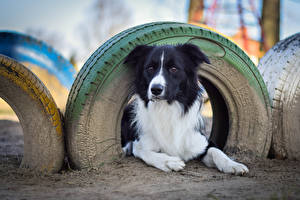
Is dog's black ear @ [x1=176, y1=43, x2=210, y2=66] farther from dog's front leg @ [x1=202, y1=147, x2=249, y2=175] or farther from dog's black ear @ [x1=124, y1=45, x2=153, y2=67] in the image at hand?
dog's front leg @ [x1=202, y1=147, x2=249, y2=175]

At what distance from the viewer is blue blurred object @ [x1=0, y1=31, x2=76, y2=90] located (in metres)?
6.94

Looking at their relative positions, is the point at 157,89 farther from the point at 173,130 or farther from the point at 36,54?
the point at 36,54

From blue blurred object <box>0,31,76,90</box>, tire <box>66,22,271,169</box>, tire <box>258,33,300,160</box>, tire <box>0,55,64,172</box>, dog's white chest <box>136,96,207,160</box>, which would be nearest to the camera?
tire <box>0,55,64,172</box>

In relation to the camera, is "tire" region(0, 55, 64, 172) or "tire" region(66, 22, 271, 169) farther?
"tire" region(66, 22, 271, 169)

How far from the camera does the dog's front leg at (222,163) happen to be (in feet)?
10.3

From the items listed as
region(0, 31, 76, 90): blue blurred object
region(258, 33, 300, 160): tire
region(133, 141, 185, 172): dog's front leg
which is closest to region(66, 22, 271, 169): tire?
region(258, 33, 300, 160): tire

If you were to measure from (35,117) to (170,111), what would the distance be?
5.01 feet

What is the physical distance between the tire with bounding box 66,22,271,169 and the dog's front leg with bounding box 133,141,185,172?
28 centimetres

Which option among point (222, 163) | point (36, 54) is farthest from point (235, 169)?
point (36, 54)

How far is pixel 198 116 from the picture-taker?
3805mm

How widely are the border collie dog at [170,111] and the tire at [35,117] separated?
3.14 ft

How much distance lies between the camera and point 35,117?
3.13m

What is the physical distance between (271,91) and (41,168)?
2.98 m

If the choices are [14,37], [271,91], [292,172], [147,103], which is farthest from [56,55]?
[292,172]
